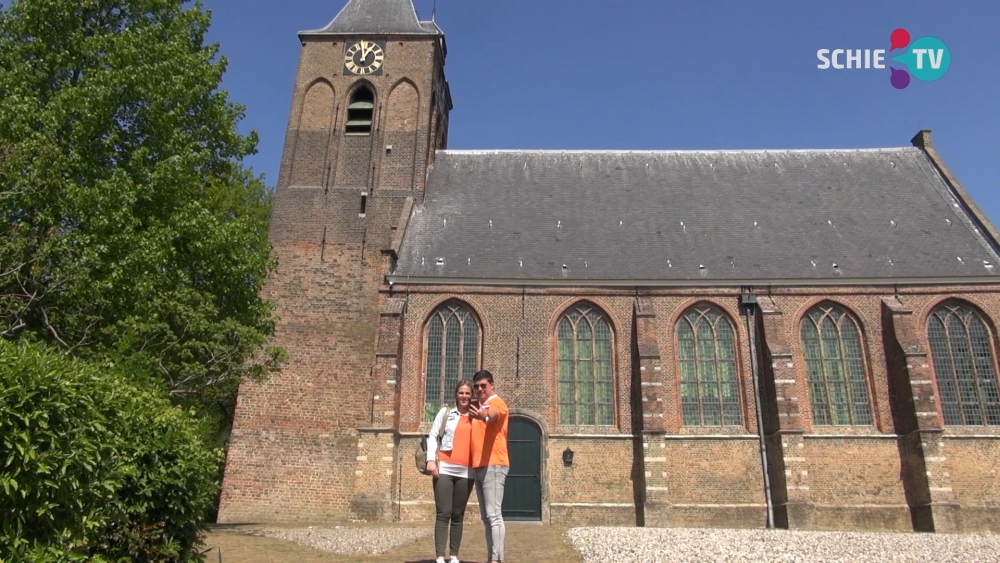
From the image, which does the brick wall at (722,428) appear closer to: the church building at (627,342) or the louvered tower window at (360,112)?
the church building at (627,342)

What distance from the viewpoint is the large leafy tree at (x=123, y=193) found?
10.5 metres

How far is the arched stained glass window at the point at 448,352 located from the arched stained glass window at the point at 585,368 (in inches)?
93.9

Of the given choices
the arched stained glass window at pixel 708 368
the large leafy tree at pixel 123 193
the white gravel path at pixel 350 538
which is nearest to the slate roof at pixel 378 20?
the large leafy tree at pixel 123 193

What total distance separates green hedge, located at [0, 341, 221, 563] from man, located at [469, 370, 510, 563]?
2.72 metres

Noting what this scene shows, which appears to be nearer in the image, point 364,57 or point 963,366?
point 963,366

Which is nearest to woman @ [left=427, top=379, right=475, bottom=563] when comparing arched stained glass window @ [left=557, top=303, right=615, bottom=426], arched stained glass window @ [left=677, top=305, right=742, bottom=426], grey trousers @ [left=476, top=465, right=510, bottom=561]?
grey trousers @ [left=476, top=465, right=510, bottom=561]

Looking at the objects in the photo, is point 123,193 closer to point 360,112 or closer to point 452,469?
point 452,469

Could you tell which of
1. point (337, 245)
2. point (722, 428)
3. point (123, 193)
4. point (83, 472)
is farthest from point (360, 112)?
point (83, 472)

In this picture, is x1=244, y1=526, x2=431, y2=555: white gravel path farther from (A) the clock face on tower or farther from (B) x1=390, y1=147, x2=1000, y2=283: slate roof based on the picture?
(A) the clock face on tower

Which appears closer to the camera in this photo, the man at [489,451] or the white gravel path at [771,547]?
the man at [489,451]

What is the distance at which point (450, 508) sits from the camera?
6184mm

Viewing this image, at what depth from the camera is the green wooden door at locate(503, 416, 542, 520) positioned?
1686cm

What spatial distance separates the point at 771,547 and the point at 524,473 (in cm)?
743

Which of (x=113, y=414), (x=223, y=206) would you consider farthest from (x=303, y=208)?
(x=113, y=414)
